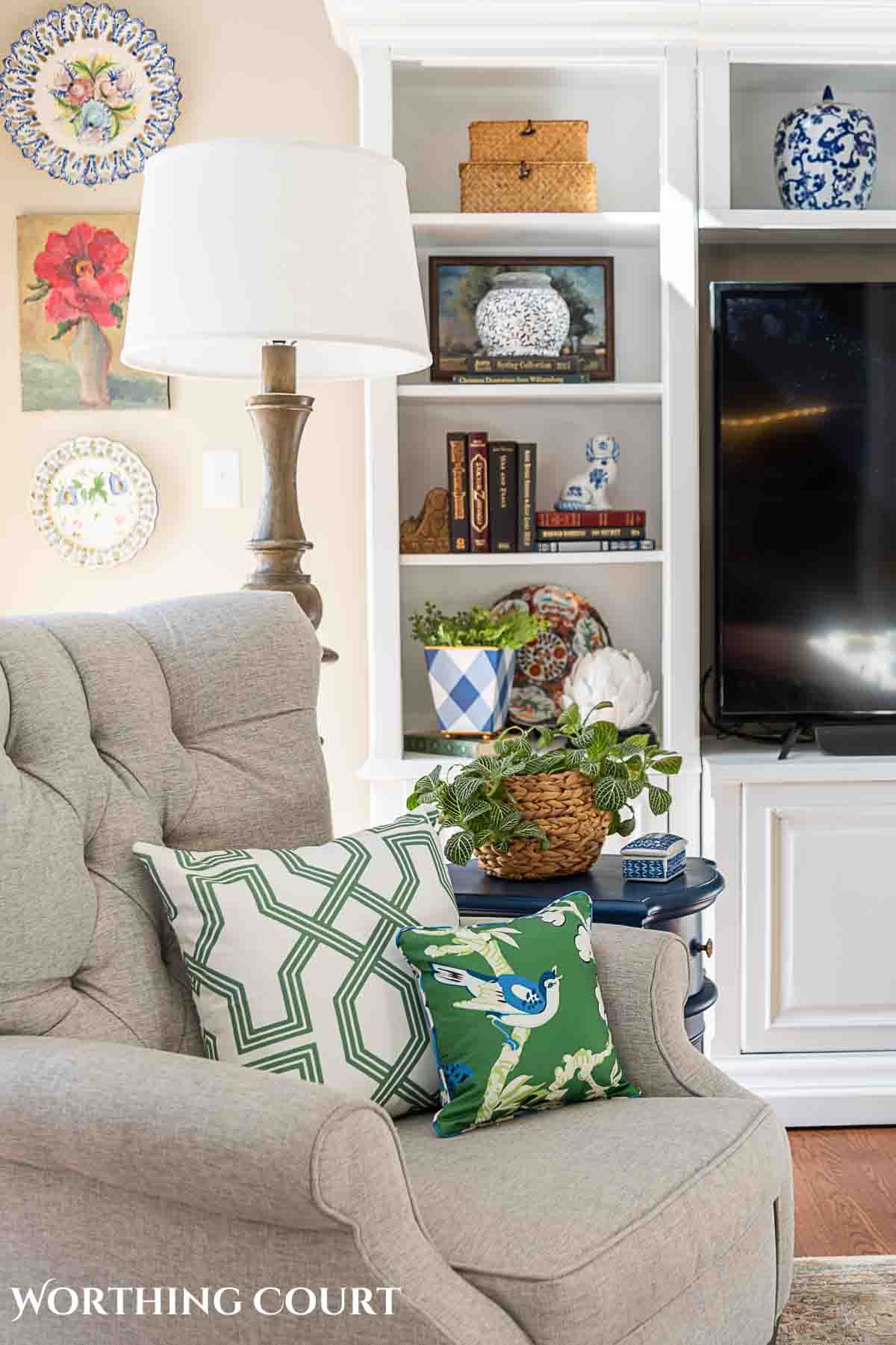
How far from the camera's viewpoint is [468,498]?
2.75 meters

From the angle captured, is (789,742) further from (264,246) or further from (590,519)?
(264,246)

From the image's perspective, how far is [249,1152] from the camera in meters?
1.07

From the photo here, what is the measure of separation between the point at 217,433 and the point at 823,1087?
1.90 meters

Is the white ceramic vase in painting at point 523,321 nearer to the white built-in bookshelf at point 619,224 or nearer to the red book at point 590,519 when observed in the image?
the white built-in bookshelf at point 619,224

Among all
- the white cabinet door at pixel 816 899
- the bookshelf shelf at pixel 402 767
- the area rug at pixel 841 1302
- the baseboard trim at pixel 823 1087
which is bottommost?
the area rug at pixel 841 1302

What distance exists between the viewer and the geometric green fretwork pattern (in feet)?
4.77

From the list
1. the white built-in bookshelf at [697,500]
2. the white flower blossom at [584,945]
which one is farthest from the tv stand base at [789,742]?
the white flower blossom at [584,945]

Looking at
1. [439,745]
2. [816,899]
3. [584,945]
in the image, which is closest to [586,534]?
[439,745]

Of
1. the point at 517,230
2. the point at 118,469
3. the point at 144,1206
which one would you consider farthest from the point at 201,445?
the point at 144,1206

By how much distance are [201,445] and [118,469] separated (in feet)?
0.63

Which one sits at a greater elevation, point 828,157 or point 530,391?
point 828,157

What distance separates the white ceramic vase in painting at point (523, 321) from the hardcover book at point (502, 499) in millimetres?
205

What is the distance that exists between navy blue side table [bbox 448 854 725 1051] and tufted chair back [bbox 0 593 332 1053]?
0.26 m

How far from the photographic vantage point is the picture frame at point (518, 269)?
2869mm
